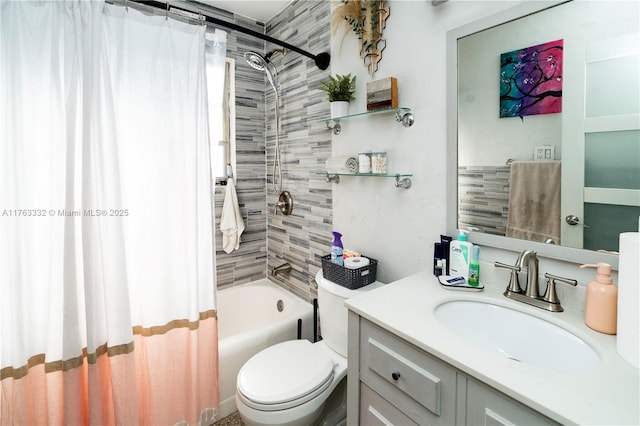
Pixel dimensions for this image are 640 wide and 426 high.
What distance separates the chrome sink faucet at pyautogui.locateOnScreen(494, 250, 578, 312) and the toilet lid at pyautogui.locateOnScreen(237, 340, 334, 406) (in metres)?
0.84

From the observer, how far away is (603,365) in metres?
0.74

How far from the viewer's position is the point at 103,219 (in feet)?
4.35

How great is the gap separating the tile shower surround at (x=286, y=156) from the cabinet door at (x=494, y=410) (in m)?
1.34

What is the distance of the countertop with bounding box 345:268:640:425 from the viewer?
0.61m

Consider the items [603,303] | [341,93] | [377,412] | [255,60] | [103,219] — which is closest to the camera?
[603,303]

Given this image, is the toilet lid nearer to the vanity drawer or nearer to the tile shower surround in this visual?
the vanity drawer

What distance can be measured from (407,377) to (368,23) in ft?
5.11

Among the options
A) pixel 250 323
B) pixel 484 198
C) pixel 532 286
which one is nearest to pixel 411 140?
pixel 484 198

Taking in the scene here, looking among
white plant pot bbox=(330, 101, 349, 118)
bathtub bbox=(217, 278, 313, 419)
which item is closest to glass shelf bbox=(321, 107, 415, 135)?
white plant pot bbox=(330, 101, 349, 118)

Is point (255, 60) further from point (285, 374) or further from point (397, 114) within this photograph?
point (285, 374)

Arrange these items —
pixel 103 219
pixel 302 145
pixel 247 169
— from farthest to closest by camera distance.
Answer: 1. pixel 247 169
2. pixel 302 145
3. pixel 103 219

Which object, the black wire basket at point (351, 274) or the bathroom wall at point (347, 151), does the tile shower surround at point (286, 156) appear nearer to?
the bathroom wall at point (347, 151)

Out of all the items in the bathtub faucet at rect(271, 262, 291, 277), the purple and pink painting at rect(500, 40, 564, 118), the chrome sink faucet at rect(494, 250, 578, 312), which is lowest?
the bathtub faucet at rect(271, 262, 291, 277)

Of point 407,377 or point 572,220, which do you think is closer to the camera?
point 407,377
